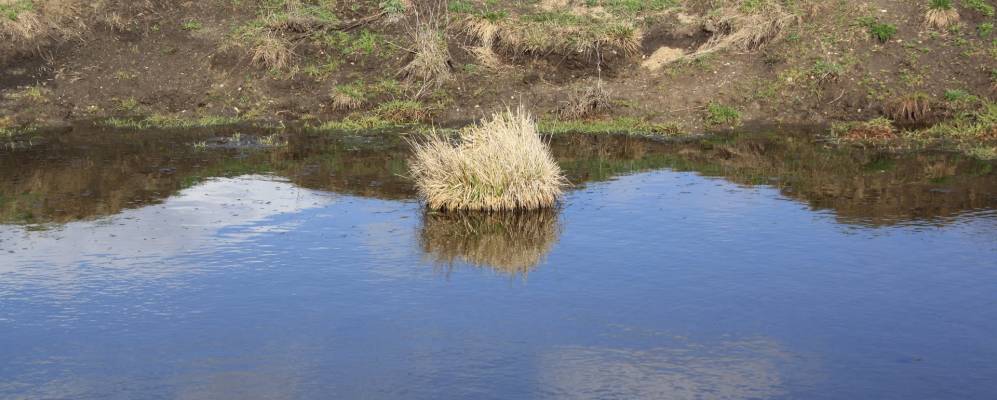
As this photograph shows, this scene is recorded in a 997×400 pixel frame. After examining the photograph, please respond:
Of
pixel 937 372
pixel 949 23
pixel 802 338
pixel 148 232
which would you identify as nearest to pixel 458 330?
pixel 802 338

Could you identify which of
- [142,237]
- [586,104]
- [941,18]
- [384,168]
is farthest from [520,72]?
[142,237]

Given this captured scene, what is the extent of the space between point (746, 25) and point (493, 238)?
13978mm

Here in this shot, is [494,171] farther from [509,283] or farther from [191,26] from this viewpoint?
[191,26]

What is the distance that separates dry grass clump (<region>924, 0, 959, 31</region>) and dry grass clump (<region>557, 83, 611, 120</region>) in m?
8.14

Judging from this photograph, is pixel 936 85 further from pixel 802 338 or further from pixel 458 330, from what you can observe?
pixel 458 330

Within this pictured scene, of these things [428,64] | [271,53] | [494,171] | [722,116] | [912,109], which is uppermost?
[271,53]

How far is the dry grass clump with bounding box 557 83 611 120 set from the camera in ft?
82.2

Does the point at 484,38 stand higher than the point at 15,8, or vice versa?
the point at 15,8

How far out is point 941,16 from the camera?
26.0 m

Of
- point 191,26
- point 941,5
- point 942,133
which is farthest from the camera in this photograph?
point 191,26

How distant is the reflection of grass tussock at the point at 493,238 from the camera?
14305 mm

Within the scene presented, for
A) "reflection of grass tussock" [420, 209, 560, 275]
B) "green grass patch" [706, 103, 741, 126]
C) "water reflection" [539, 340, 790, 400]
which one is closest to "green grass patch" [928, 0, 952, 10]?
"green grass patch" [706, 103, 741, 126]

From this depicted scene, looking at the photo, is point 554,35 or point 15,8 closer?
point 554,35

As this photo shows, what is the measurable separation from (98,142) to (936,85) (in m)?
19.0
